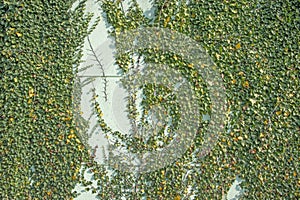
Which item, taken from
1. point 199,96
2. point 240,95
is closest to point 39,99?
point 199,96

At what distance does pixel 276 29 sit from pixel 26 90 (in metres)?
2.65

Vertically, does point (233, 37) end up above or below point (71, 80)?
below

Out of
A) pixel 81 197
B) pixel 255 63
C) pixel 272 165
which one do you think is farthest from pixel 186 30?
pixel 81 197

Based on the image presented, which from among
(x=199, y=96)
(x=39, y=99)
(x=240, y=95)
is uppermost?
(x=39, y=99)

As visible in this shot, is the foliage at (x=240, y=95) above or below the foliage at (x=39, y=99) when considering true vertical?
below

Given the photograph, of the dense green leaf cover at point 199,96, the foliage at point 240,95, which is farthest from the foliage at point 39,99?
the foliage at point 240,95

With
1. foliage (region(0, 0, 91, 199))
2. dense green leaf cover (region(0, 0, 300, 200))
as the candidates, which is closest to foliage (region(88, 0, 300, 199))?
dense green leaf cover (region(0, 0, 300, 200))

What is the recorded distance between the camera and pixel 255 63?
450 centimetres

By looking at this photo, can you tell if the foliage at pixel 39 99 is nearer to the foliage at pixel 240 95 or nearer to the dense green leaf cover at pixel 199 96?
the dense green leaf cover at pixel 199 96

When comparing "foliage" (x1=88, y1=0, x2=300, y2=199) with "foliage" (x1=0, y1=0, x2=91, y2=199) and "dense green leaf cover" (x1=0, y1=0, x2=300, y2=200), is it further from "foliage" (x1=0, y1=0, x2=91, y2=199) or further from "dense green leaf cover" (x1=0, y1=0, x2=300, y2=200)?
"foliage" (x1=0, y1=0, x2=91, y2=199)

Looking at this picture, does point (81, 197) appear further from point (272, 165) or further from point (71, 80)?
point (272, 165)

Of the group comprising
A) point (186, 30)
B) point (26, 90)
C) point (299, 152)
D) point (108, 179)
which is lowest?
point (299, 152)

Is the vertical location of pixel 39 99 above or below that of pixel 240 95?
above

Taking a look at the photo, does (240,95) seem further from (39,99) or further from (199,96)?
(39,99)
